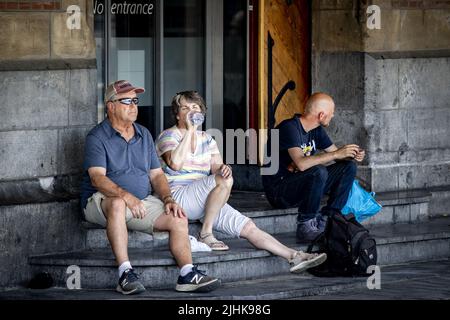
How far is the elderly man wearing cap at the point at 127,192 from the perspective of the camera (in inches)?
395

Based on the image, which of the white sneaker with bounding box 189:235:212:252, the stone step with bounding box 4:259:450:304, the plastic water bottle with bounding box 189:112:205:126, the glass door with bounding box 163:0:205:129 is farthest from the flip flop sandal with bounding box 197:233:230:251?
the glass door with bounding box 163:0:205:129

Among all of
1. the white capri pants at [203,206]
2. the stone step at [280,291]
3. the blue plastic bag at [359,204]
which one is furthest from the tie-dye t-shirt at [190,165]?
the blue plastic bag at [359,204]

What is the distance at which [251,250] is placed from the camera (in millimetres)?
10844

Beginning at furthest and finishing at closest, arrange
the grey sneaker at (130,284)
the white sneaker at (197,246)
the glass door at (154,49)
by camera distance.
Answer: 1. the glass door at (154,49)
2. the white sneaker at (197,246)
3. the grey sneaker at (130,284)

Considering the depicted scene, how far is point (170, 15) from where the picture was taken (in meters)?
13.7

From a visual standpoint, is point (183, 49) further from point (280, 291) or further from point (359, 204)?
point (280, 291)

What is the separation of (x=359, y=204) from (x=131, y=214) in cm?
235

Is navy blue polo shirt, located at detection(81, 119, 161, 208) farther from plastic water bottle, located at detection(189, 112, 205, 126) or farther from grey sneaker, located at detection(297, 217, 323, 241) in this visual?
grey sneaker, located at detection(297, 217, 323, 241)

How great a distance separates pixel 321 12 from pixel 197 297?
4.02 m

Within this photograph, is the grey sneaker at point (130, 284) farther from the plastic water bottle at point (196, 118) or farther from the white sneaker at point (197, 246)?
the plastic water bottle at point (196, 118)

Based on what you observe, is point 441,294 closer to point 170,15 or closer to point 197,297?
point 197,297

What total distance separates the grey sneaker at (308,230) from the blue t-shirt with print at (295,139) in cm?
50

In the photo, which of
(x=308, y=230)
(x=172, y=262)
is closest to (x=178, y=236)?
(x=172, y=262)
